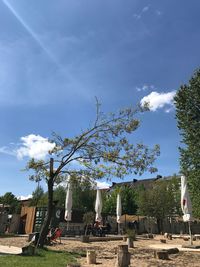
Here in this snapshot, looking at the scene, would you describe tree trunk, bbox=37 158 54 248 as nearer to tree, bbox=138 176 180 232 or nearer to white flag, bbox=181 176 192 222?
white flag, bbox=181 176 192 222

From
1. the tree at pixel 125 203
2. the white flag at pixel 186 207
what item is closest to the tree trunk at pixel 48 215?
the white flag at pixel 186 207

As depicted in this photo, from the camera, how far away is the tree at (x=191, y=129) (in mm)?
23797

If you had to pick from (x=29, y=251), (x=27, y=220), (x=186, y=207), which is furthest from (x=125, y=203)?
(x=29, y=251)

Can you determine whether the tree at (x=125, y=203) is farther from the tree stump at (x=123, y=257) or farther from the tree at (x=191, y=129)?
the tree stump at (x=123, y=257)

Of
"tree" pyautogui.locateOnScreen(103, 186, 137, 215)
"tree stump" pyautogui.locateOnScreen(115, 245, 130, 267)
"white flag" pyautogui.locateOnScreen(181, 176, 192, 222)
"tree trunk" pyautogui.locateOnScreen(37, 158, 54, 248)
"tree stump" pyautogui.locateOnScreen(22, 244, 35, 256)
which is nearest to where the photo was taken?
"tree stump" pyautogui.locateOnScreen(115, 245, 130, 267)

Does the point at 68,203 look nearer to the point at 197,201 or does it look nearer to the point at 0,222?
the point at 0,222

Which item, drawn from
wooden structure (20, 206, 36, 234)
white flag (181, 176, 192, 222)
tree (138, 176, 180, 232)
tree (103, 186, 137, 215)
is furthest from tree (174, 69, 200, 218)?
tree (103, 186, 137, 215)

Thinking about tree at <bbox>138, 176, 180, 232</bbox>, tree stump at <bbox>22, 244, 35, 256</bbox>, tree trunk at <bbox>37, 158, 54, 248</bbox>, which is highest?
tree at <bbox>138, 176, 180, 232</bbox>

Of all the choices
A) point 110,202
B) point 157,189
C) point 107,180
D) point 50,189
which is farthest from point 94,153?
point 110,202

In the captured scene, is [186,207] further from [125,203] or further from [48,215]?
[125,203]

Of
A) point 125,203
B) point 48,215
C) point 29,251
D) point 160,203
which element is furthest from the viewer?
point 125,203

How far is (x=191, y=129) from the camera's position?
81.8 ft

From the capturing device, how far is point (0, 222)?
23266 mm

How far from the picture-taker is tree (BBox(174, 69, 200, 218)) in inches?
937
